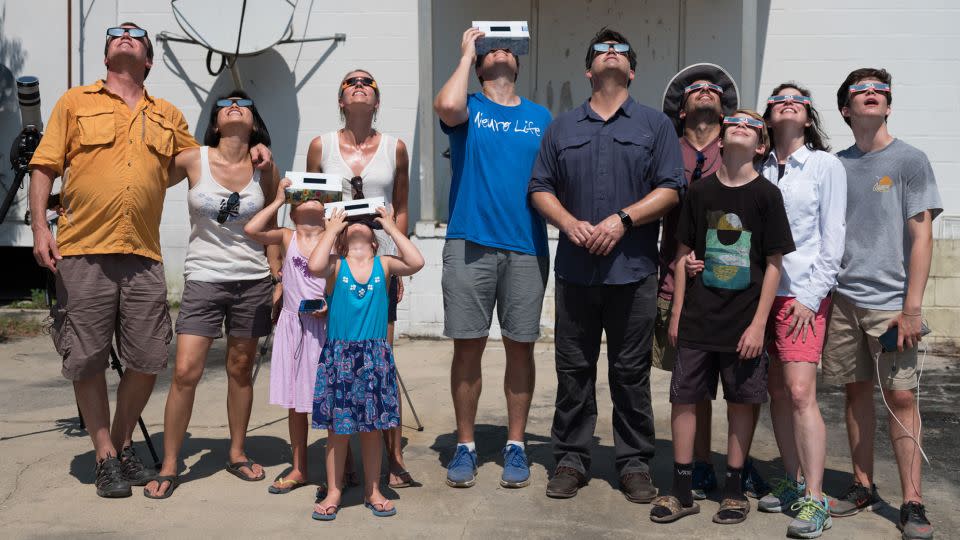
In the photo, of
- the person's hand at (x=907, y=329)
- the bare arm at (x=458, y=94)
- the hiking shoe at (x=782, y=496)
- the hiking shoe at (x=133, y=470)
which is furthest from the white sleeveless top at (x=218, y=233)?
the person's hand at (x=907, y=329)

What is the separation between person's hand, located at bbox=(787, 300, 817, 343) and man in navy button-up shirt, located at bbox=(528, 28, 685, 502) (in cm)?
66

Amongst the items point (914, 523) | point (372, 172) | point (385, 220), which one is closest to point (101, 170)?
point (372, 172)

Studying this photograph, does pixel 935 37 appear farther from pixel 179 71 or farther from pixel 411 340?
pixel 179 71

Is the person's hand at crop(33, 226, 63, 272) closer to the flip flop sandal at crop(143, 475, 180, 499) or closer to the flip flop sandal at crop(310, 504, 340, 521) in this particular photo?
the flip flop sandal at crop(143, 475, 180, 499)

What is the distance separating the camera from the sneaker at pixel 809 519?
4215 mm

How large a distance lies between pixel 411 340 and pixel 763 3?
424 centimetres

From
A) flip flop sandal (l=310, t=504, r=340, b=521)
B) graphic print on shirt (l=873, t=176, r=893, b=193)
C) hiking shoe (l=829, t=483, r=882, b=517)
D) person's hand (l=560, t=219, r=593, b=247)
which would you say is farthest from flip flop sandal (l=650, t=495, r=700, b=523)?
graphic print on shirt (l=873, t=176, r=893, b=193)

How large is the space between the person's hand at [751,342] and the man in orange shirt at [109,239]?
270 centimetres

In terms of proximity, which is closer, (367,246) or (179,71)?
(367,246)

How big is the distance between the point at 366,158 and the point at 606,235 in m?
1.26

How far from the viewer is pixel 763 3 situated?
8.95 meters

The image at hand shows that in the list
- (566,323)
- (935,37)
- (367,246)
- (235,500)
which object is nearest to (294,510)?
(235,500)

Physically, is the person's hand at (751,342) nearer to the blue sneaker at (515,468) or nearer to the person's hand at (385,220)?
the blue sneaker at (515,468)

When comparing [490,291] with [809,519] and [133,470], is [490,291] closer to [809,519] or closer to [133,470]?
[809,519]
